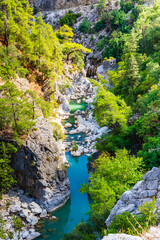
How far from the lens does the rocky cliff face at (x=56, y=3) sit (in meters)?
70.0

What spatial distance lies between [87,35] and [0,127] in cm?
5704

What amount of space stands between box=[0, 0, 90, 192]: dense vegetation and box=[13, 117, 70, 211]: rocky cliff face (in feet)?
3.17

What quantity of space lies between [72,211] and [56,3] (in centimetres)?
7789

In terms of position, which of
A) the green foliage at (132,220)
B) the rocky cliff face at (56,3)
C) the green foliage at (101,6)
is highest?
the rocky cliff face at (56,3)

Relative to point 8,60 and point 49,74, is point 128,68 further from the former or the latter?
point 8,60

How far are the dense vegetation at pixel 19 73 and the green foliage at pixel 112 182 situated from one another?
8.25 m

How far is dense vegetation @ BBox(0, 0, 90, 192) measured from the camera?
652 inches

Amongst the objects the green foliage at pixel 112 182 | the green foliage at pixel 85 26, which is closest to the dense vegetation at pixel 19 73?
the green foliage at pixel 112 182

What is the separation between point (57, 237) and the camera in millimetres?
15391

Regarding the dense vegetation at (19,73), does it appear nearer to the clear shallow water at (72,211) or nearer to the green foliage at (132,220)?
the clear shallow water at (72,211)

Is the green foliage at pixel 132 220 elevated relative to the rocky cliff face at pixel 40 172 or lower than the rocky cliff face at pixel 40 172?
lower

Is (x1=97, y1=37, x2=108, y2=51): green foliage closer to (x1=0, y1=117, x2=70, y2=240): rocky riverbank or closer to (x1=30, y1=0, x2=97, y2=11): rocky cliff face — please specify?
(x1=30, y1=0, x2=97, y2=11): rocky cliff face

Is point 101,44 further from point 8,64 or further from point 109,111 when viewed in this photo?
point 109,111

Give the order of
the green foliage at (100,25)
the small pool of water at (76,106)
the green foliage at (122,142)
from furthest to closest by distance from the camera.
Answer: the green foliage at (100,25) → the small pool of water at (76,106) → the green foliage at (122,142)
